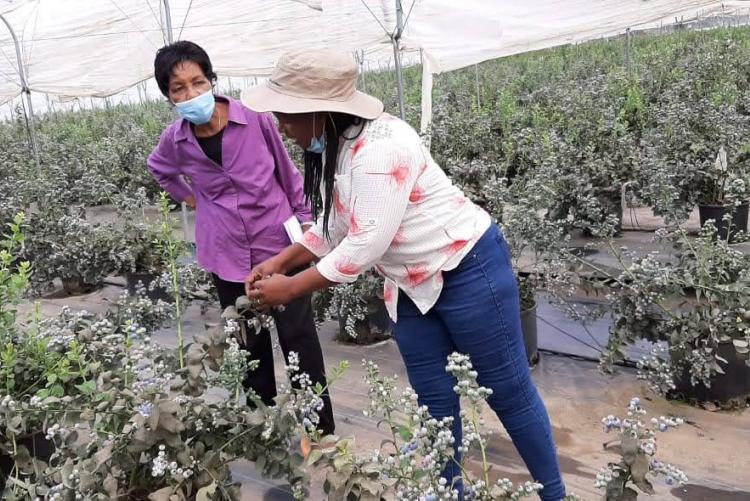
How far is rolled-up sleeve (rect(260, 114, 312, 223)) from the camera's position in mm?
2336

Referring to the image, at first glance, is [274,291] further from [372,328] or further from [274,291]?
[372,328]

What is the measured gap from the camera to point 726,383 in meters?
2.62

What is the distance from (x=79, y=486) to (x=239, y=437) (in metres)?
0.33

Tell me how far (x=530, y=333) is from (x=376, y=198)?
6.11 feet

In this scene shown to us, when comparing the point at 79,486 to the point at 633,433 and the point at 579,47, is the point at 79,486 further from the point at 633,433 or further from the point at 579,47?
the point at 579,47

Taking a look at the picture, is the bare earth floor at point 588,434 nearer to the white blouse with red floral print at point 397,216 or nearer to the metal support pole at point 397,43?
the white blouse with red floral print at point 397,216

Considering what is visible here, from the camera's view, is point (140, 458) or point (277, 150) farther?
point (277, 150)

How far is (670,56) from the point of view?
1070cm

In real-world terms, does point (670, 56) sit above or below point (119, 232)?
above

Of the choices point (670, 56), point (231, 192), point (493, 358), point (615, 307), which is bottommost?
point (615, 307)

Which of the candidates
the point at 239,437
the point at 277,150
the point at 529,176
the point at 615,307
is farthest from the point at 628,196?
the point at 239,437

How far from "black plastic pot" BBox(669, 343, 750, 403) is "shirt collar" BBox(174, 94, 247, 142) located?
184cm

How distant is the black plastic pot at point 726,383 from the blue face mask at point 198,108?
1.93 metres

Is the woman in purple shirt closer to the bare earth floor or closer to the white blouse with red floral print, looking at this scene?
the bare earth floor
